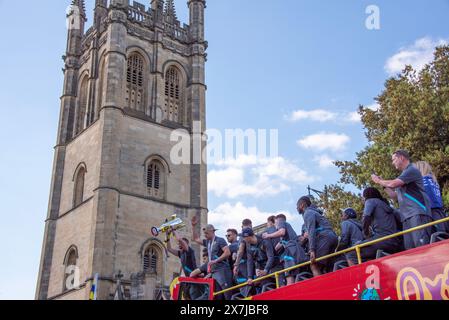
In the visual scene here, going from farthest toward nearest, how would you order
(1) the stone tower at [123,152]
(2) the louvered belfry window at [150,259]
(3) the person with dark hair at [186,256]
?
(2) the louvered belfry window at [150,259] < (1) the stone tower at [123,152] < (3) the person with dark hair at [186,256]

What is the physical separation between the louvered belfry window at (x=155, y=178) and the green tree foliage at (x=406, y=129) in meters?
15.9

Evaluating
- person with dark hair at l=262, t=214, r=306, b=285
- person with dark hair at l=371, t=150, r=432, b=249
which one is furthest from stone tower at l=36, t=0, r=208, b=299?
person with dark hair at l=371, t=150, r=432, b=249

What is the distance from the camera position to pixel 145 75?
3809 centimetres

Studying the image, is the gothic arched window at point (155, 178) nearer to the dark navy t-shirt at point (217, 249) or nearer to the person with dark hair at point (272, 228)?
the dark navy t-shirt at point (217, 249)

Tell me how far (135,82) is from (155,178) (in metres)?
7.19

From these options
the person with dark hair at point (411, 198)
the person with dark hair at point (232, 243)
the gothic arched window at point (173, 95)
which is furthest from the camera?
the gothic arched window at point (173, 95)

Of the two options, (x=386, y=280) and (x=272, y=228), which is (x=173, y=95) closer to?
(x=272, y=228)

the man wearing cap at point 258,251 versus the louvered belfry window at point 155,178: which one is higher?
the louvered belfry window at point 155,178

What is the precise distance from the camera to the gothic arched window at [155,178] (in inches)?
1377

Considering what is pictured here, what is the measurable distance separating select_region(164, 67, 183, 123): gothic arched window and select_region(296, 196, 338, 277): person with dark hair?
100 ft

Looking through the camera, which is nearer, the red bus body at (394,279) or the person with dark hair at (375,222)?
the red bus body at (394,279)

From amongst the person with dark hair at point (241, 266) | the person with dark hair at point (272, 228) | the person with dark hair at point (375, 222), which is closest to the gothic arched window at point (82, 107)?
the person with dark hair at point (272, 228)

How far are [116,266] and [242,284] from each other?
2348 centimetres
